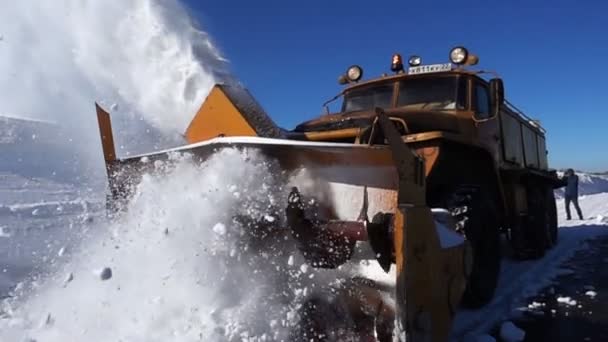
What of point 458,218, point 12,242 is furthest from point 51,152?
point 458,218

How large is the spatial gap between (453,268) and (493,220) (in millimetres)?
1621

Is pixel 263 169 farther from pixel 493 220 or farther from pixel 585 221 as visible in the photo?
pixel 585 221

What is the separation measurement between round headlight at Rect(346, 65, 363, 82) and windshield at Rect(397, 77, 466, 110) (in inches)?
29.8

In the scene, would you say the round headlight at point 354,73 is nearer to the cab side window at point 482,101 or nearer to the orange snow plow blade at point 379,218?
the cab side window at point 482,101

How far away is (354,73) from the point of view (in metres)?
5.86

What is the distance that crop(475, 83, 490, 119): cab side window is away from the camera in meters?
5.07

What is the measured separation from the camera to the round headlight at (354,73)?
229 inches

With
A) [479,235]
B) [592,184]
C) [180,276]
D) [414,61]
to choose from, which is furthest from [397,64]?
[592,184]

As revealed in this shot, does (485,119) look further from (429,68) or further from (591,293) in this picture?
(591,293)

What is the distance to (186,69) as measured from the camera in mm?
6766

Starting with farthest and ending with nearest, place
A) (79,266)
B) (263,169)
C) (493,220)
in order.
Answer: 1. (493,220)
2. (79,266)
3. (263,169)

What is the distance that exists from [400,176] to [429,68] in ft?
9.67

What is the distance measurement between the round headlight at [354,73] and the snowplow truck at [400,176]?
1 cm

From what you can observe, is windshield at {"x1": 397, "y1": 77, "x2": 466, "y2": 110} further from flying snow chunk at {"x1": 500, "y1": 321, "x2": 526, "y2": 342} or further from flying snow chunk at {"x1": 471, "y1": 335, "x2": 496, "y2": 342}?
flying snow chunk at {"x1": 471, "y1": 335, "x2": 496, "y2": 342}
